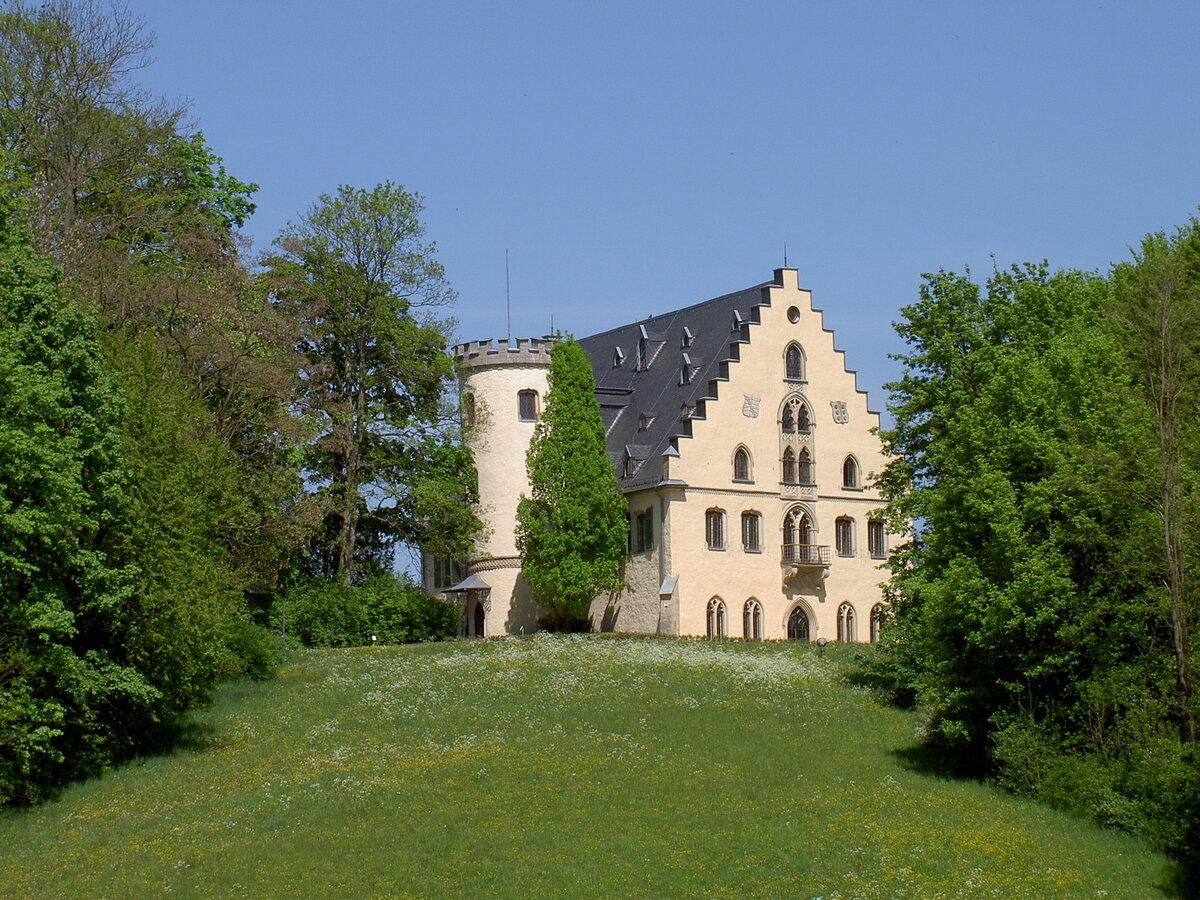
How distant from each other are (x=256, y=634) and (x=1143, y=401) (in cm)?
2550

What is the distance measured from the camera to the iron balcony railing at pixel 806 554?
6338cm

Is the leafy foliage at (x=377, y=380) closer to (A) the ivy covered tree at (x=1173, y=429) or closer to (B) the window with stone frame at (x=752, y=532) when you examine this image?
(B) the window with stone frame at (x=752, y=532)

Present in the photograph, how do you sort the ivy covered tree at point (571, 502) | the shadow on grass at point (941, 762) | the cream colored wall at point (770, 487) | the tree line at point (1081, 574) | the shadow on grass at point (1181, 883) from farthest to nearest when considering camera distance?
the cream colored wall at point (770, 487) → the ivy covered tree at point (571, 502) → the shadow on grass at point (941, 762) → the tree line at point (1081, 574) → the shadow on grass at point (1181, 883)

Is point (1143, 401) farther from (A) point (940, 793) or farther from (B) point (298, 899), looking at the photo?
(B) point (298, 899)

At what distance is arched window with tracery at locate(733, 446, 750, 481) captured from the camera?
6291 centimetres

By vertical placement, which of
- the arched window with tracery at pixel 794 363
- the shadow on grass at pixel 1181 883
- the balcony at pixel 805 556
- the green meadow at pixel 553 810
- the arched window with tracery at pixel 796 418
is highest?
the arched window with tracery at pixel 794 363

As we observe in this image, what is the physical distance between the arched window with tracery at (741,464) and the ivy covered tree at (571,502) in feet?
15.9

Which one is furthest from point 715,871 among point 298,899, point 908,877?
point 298,899

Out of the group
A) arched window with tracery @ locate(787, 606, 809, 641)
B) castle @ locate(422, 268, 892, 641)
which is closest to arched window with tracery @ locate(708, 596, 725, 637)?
castle @ locate(422, 268, 892, 641)

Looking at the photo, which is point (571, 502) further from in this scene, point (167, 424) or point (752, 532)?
point (167, 424)

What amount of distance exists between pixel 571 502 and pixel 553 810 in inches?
1086

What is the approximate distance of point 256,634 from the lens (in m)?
47.4

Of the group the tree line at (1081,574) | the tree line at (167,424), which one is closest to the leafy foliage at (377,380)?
the tree line at (167,424)

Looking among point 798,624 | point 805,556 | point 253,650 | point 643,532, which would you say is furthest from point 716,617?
point 253,650
